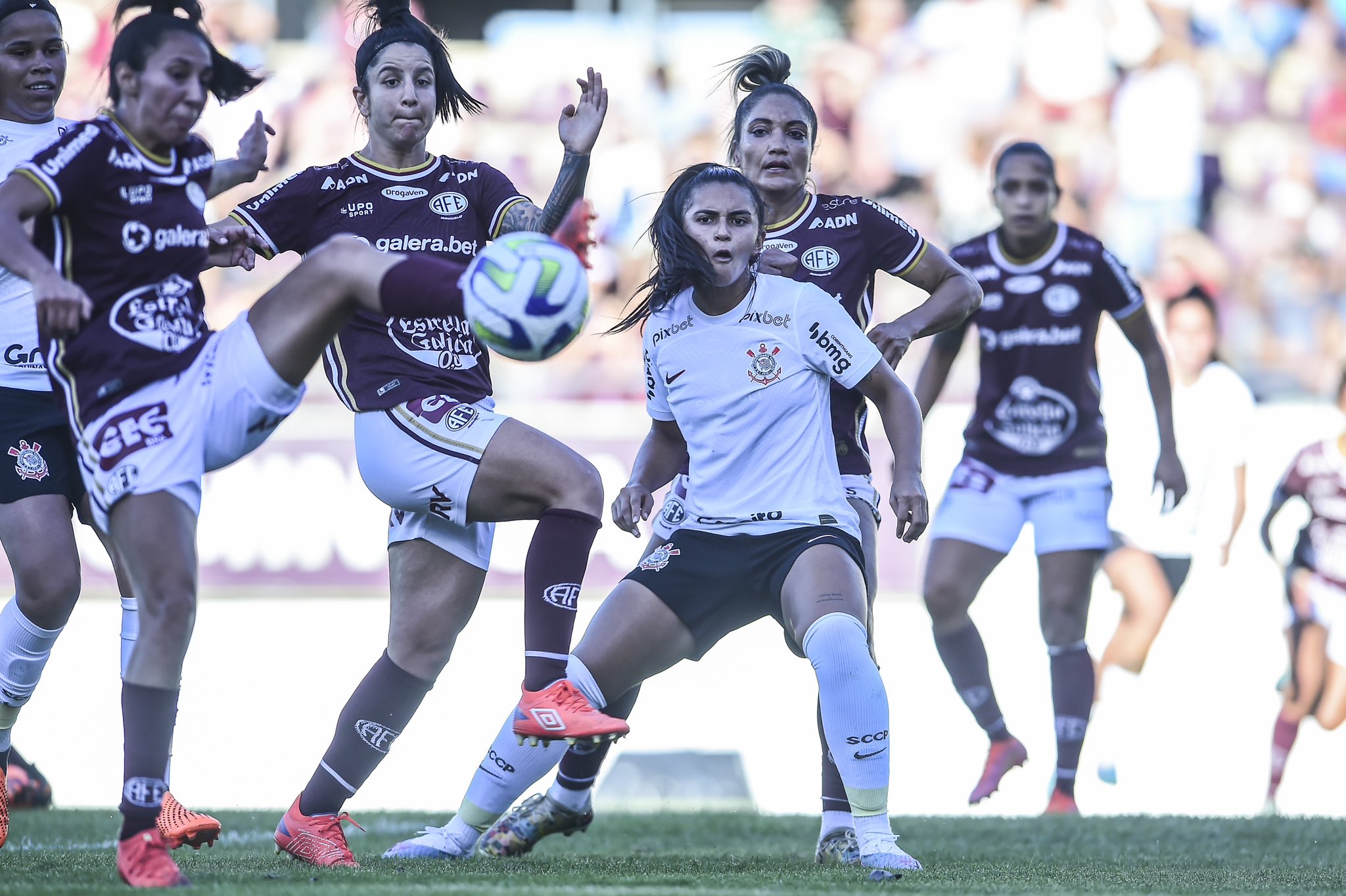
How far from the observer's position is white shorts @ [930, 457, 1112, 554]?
22.6 ft

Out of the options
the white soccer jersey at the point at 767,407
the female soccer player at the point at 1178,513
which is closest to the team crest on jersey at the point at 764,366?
the white soccer jersey at the point at 767,407

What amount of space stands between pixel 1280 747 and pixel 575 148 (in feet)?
16.6

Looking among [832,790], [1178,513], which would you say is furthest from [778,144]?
[1178,513]

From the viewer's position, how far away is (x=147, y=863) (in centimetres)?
377

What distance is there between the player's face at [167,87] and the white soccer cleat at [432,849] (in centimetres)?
215

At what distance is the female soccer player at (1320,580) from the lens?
8.71 meters

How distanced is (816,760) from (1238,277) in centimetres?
865

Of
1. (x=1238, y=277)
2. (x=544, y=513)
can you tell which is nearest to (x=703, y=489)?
(x=544, y=513)

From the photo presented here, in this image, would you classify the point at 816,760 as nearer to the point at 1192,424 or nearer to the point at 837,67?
the point at 1192,424

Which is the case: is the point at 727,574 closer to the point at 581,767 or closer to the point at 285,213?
the point at 581,767

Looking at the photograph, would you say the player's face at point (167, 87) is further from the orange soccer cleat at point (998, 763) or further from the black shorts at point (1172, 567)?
the black shorts at point (1172, 567)

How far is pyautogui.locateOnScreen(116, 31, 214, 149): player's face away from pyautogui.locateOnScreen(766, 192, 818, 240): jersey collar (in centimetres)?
201

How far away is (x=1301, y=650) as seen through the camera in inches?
344

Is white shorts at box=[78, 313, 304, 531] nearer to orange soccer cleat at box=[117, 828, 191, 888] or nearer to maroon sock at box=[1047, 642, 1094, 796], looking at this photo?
orange soccer cleat at box=[117, 828, 191, 888]
